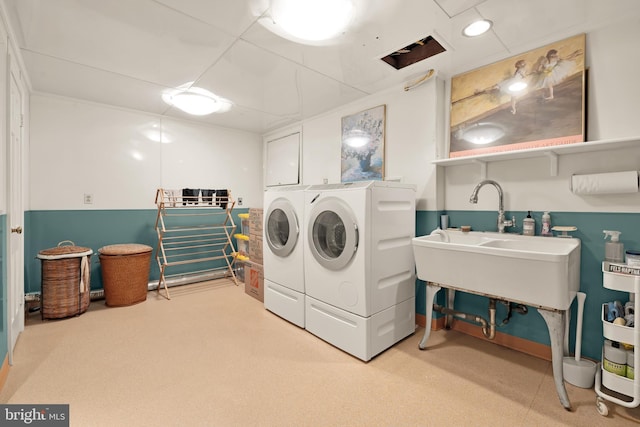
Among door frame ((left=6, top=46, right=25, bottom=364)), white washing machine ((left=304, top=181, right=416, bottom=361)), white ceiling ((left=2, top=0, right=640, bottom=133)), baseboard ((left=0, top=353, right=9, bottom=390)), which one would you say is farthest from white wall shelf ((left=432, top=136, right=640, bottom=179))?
baseboard ((left=0, top=353, right=9, bottom=390))

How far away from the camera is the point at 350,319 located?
83.3 inches

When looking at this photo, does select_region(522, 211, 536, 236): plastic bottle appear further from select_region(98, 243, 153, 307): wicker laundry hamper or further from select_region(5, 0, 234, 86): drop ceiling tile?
select_region(98, 243, 153, 307): wicker laundry hamper

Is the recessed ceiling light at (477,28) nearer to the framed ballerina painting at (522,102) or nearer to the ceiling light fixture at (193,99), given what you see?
the framed ballerina painting at (522,102)

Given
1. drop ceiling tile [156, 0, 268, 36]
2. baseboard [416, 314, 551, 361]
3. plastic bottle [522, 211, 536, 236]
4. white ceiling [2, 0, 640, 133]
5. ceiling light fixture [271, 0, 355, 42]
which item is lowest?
baseboard [416, 314, 551, 361]

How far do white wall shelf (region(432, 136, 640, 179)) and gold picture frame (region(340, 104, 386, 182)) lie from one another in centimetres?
66

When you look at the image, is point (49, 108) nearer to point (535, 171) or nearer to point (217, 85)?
point (217, 85)

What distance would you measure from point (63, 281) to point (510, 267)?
3634mm

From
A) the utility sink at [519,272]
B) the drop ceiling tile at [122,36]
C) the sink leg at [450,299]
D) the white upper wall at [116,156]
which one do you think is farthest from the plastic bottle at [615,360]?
the white upper wall at [116,156]

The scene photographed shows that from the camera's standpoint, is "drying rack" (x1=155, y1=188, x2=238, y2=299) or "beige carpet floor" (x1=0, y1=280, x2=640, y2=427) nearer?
"beige carpet floor" (x1=0, y1=280, x2=640, y2=427)

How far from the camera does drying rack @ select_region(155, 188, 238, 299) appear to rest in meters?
3.71

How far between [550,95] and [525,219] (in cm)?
87

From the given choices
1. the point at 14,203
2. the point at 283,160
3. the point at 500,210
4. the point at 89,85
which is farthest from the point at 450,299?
the point at 89,85

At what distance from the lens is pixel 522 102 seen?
2109mm

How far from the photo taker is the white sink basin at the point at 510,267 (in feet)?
5.00
